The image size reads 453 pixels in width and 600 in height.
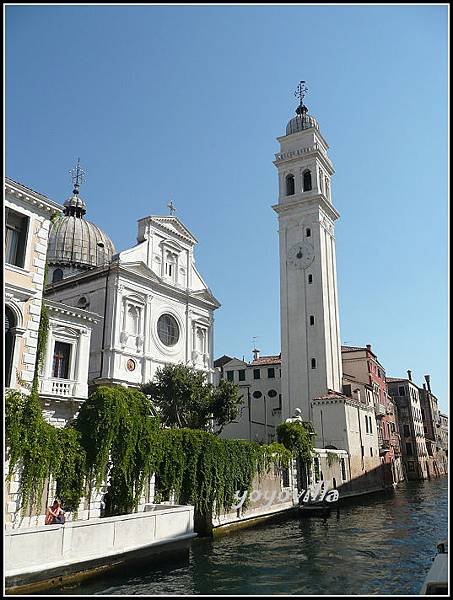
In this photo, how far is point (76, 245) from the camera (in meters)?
44.5

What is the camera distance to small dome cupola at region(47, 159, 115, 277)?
4362cm

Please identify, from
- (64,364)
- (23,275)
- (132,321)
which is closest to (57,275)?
(132,321)

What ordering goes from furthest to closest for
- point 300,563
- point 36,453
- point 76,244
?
point 76,244 → point 300,563 → point 36,453

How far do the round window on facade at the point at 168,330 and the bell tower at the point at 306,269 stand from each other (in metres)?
12.9

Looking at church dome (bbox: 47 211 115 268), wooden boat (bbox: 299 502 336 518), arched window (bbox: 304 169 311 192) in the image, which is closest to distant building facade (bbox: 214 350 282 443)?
church dome (bbox: 47 211 115 268)

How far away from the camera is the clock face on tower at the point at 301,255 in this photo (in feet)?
155

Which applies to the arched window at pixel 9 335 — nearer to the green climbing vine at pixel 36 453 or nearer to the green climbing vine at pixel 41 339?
the green climbing vine at pixel 41 339

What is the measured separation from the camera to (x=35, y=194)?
17.7m

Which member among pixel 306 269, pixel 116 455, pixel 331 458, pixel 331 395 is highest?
pixel 306 269

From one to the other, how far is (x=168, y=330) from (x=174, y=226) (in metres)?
7.71

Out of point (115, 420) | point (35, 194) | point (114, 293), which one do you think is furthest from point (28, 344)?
point (114, 293)

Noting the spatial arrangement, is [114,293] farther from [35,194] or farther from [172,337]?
[35,194]

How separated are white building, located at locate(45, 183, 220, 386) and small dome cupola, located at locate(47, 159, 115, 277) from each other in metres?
8.05

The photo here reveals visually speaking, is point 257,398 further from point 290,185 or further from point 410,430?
point 410,430
